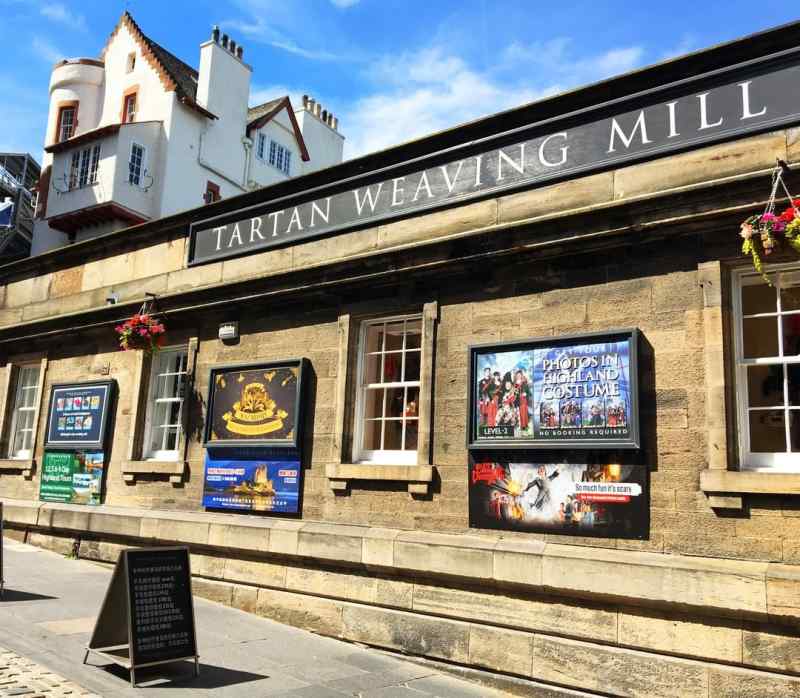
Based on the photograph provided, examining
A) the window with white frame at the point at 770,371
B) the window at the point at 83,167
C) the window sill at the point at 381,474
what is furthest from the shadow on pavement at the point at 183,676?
the window at the point at 83,167

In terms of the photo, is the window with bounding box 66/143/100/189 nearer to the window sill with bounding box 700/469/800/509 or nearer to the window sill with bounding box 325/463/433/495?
the window sill with bounding box 325/463/433/495

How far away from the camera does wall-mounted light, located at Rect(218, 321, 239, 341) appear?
1054 centimetres

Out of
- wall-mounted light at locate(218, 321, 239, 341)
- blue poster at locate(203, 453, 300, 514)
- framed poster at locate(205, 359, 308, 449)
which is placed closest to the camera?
blue poster at locate(203, 453, 300, 514)

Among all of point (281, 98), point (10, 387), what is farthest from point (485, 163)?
point (281, 98)

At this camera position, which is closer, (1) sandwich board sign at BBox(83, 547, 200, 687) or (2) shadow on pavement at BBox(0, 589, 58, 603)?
(1) sandwich board sign at BBox(83, 547, 200, 687)

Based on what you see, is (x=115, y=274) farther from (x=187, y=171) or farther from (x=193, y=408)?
(x=187, y=171)

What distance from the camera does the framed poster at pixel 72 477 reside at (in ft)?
39.4

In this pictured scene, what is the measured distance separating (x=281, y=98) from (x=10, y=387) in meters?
22.6

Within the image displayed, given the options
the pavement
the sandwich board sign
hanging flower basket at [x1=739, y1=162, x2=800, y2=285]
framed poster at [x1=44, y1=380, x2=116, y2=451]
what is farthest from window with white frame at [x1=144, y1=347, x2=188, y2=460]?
hanging flower basket at [x1=739, y1=162, x2=800, y2=285]

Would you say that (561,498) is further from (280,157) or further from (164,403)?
(280,157)

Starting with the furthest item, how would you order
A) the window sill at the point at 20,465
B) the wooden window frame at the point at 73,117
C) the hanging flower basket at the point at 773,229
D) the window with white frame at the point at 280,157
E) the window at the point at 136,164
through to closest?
the window with white frame at the point at 280,157, the wooden window frame at the point at 73,117, the window at the point at 136,164, the window sill at the point at 20,465, the hanging flower basket at the point at 773,229

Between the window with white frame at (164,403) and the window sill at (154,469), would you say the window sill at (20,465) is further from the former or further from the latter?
the window with white frame at (164,403)

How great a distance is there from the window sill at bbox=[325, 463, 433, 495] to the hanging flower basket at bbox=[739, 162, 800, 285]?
3.78 m

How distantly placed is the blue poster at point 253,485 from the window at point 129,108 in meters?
24.8
